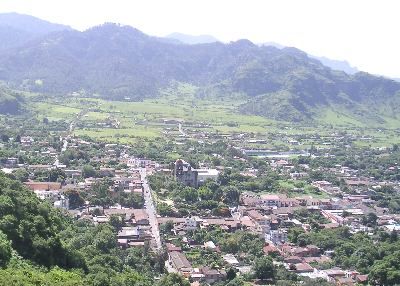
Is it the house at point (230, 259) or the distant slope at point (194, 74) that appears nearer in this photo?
the house at point (230, 259)

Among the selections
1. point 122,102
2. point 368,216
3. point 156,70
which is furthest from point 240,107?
point 368,216

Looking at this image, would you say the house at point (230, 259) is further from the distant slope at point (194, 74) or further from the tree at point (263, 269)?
the distant slope at point (194, 74)

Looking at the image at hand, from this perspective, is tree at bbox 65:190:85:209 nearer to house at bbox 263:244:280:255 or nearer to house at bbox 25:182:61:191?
house at bbox 25:182:61:191

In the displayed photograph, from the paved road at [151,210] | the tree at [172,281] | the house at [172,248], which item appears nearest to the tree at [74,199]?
the paved road at [151,210]

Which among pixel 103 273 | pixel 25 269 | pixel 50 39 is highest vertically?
pixel 50 39

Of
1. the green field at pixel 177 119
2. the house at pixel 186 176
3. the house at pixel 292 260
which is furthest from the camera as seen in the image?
the green field at pixel 177 119

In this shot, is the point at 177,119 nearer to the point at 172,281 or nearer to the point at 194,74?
the point at 172,281

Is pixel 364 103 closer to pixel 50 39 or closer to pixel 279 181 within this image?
pixel 279 181
